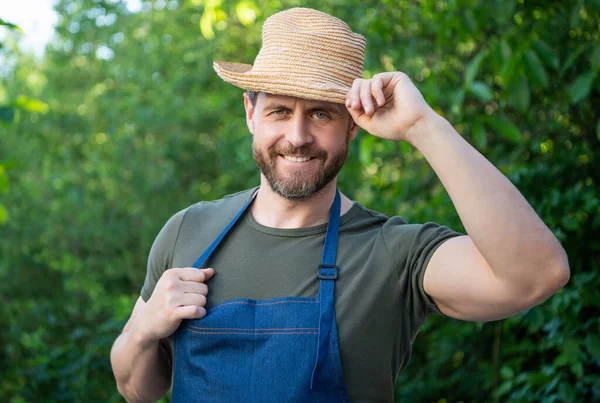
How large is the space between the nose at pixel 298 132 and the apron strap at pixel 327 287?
233 mm

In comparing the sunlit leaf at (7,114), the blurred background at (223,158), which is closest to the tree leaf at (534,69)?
the blurred background at (223,158)

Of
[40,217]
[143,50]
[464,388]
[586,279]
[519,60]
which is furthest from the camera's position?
[143,50]

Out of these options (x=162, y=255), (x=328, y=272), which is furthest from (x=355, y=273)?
(x=162, y=255)

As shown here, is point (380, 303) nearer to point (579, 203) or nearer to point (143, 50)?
point (579, 203)

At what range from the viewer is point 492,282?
1.65 meters

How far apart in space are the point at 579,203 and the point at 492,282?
205cm

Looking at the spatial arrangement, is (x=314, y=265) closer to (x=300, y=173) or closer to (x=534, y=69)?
(x=300, y=173)

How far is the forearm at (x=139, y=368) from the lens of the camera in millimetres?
2055

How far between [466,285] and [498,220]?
20 centimetres

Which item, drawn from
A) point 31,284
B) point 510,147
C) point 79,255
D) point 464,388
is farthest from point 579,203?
point 31,284

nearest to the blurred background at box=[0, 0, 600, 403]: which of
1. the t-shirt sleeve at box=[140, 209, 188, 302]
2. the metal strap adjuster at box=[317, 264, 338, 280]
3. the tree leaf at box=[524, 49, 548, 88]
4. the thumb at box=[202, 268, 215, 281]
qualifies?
the tree leaf at box=[524, 49, 548, 88]

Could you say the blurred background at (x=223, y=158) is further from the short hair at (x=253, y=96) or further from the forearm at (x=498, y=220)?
the forearm at (x=498, y=220)

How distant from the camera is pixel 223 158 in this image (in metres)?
7.81

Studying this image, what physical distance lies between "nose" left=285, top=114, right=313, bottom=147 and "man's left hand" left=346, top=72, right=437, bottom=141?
6.6 inches
